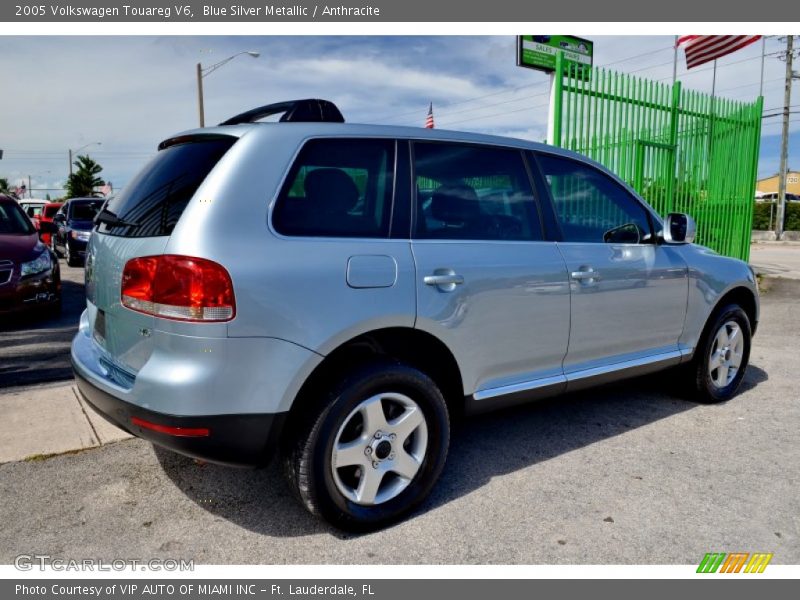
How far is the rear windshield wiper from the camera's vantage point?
9.04 feet

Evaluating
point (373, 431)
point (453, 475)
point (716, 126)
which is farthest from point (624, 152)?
point (373, 431)

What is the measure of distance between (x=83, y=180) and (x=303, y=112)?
64409mm

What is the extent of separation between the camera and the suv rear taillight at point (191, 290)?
2.33m

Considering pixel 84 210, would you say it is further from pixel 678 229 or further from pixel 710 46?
pixel 678 229

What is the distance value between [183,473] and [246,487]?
1.32 ft

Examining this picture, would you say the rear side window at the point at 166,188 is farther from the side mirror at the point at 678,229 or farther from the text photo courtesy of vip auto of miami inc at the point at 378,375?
the side mirror at the point at 678,229

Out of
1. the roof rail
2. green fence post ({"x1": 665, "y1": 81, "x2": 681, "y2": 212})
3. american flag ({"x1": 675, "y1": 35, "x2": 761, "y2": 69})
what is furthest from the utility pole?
the roof rail

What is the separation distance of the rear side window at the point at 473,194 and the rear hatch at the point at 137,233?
962 mm

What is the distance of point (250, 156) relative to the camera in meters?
2.57

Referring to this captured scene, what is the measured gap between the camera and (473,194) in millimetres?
3311

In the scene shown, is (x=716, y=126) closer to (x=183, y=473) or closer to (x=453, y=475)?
(x=453, y=475)

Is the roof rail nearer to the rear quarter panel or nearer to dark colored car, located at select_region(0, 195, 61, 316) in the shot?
the rear quarter panel

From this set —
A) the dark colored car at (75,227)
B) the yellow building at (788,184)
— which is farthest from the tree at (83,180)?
the yellow building at (788,184)

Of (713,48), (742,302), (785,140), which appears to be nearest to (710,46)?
(713,48)
